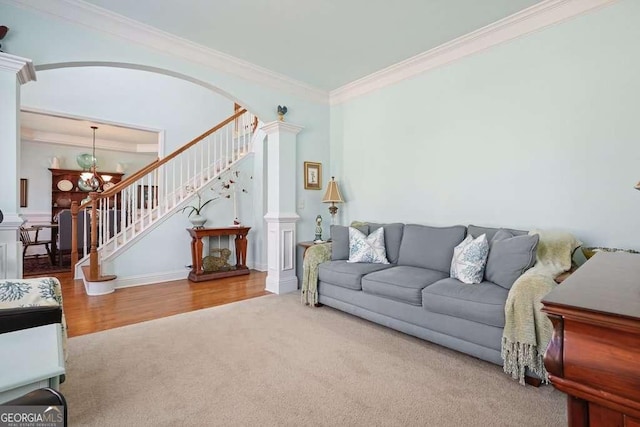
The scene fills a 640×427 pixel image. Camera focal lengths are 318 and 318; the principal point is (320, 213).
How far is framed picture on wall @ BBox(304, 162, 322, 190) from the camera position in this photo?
171 inches

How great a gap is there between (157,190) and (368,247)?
3.74 meters

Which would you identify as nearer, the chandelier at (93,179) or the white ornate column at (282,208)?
the white ornate column at (282,208)

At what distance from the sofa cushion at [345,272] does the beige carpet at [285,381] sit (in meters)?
0.41

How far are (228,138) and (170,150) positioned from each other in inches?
53.9

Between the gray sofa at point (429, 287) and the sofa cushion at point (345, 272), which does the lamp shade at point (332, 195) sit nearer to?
the gray sofa at point (429, 287)

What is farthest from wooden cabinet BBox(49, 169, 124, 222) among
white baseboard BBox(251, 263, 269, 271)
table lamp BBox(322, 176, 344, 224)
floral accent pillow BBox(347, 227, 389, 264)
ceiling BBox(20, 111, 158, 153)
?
floral accent pillow BBox(347, 227, 389, 264)

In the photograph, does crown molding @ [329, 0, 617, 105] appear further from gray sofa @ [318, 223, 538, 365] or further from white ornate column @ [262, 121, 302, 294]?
gray sofa @ [318, 223, 538, 365]

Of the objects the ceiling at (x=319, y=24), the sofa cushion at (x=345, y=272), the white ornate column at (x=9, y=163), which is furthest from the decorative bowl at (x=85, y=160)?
the sofa cushion at (x=345, y=272)

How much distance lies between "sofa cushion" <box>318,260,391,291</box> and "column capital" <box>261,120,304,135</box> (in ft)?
5.88

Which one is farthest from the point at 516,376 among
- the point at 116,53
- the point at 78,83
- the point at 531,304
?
the point at 78,83

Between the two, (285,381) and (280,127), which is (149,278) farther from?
(285,381)

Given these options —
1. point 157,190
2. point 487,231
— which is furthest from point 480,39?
point 157,190

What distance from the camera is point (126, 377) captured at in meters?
1.99

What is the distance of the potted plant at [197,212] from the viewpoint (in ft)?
15.7
